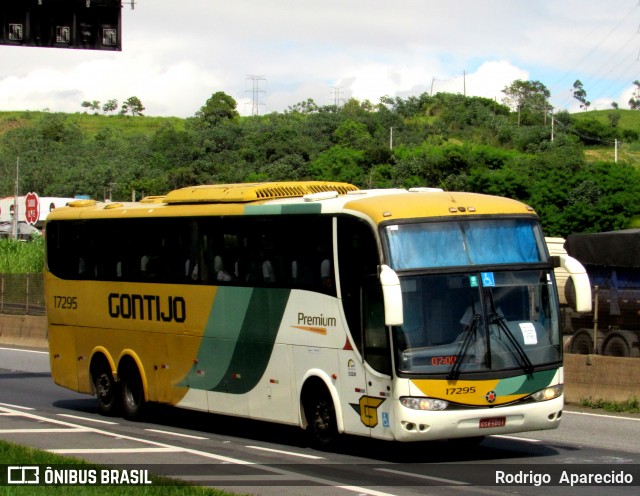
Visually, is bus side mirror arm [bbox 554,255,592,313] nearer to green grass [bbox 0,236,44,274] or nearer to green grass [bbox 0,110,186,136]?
green grass [bbox 0,236,44,274]

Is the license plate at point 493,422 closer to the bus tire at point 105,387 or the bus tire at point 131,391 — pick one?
the bus tire at point 131,391

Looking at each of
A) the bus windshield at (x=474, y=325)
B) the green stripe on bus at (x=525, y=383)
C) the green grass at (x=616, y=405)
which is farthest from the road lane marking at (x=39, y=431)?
the green grass at (x=616, y=405)

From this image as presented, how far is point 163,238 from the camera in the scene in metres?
16.4

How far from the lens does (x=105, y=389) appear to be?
1812 cm

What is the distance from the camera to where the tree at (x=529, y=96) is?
12075 centimetres

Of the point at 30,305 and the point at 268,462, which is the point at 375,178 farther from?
the point at 268,462

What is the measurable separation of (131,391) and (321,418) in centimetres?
514

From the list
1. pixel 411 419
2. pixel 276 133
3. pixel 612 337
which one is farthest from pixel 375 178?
pixel 411 419

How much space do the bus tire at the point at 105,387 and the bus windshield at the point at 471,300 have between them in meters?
7.48

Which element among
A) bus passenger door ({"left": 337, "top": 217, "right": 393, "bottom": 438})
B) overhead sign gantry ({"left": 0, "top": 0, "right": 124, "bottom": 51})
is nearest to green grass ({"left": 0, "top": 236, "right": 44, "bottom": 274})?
overhead sign gantry ({"left": 0, "top": 0, "right": 124, "bottom": 51})

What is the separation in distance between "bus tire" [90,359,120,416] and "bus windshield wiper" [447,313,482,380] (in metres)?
7.76

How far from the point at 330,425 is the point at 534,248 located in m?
3.26

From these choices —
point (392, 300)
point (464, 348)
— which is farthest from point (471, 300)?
point (392, 300)

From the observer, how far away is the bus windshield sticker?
12295 millimetres
